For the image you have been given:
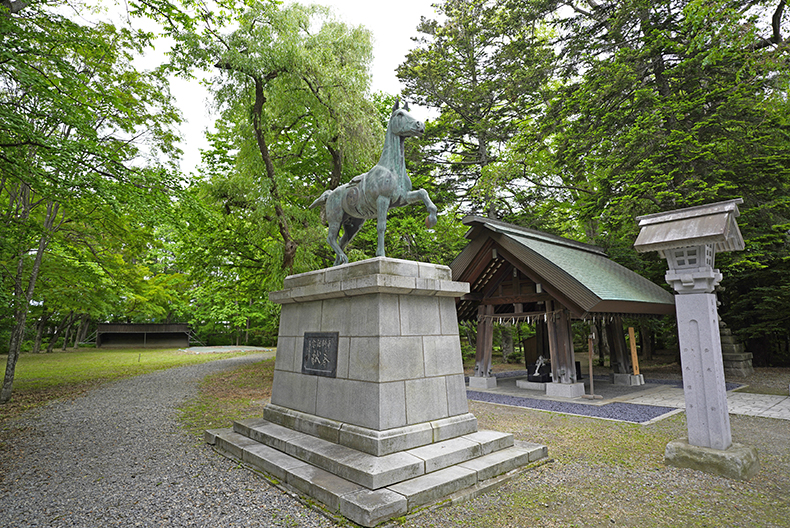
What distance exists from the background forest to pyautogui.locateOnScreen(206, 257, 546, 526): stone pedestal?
4815mm

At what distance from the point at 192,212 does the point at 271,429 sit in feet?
21.5

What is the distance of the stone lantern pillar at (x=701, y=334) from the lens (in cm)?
498

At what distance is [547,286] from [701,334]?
496cm

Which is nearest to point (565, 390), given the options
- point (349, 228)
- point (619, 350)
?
point (619, 350)

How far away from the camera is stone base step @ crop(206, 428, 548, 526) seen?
12.2 ft

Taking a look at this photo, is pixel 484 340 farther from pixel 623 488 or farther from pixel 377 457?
pixel 377 457

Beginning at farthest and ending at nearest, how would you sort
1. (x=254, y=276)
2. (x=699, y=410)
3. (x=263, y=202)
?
1. (x=254, y=276)
2. (x=263, y=202)
3. (x=699, y=410)

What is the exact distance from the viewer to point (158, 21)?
9.12m

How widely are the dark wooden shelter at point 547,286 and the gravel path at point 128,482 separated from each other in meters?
7.48

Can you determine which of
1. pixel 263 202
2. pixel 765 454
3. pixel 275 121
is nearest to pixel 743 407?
pixel 765 454

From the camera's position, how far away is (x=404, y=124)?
562 centimetres

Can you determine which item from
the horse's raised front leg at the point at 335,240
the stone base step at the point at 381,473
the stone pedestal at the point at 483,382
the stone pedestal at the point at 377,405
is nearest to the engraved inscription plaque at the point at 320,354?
the stone pedestal at the point at 377,405

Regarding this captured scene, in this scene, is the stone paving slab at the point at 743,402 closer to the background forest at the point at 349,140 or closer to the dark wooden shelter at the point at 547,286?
the dark wooden shelter at the point at 547,286

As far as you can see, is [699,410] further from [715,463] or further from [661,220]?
[661,220]
